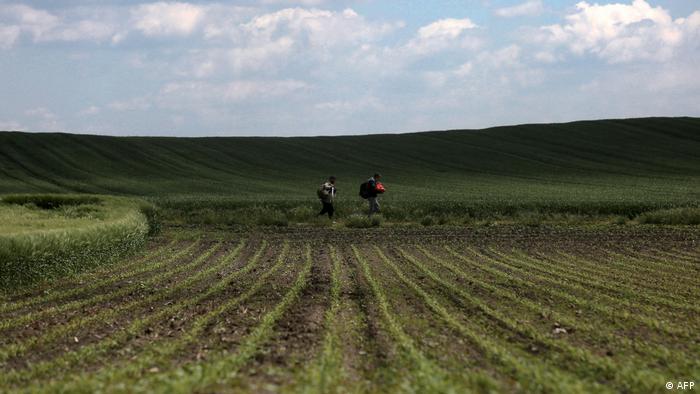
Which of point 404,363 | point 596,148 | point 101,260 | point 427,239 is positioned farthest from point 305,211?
point 596,148

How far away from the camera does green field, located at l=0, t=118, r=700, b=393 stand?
744cm

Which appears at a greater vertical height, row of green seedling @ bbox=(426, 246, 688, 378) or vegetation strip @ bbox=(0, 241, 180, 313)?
row of green seedling @ bbox=(426, 246, 688, 378)

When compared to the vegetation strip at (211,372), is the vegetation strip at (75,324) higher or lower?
lower

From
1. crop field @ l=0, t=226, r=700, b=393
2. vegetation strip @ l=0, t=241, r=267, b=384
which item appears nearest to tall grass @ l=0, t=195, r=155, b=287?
crop field @ l=0, t=226, r=700, b=393

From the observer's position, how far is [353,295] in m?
12.9

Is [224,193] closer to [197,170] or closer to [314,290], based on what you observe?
[197,170]

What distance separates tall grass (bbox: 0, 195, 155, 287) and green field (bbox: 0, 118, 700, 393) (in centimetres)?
5

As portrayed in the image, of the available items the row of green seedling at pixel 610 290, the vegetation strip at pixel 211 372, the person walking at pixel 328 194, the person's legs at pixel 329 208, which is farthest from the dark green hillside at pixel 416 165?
the vegetation strip at pixel 211 372

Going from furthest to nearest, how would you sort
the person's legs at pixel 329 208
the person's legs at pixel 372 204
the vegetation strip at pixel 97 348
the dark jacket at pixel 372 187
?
the person's legs at pixel 329 208 → the person's legs at pixel 372 204 → the dark jacket at pixel 372 187 → the vegetation strip at pixel 97 348

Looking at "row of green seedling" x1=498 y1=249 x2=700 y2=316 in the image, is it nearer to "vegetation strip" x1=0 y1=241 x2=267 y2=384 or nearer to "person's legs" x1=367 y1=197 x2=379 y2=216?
A: "vegetation strip" x1=0 y1=241 x2=267 y2=384

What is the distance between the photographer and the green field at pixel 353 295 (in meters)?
7.44

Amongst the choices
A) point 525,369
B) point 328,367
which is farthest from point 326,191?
point 525,369

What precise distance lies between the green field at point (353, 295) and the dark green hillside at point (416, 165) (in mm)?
3315

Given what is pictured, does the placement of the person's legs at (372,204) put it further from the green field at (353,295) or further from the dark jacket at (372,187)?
the green field at (353,295)
